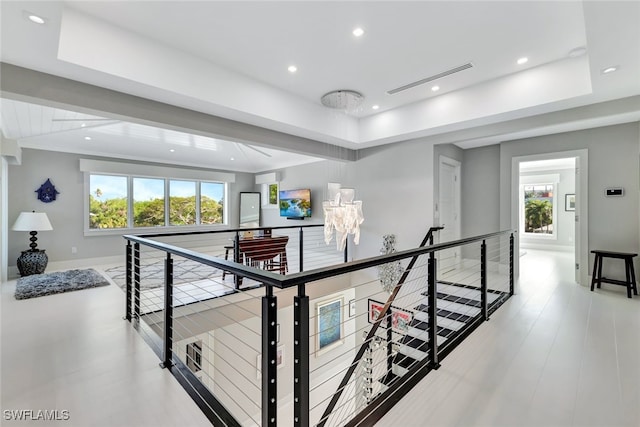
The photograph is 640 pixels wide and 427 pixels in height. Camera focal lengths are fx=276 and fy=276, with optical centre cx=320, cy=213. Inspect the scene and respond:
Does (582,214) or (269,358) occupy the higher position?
(582,214)

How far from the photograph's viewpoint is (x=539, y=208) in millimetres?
8805

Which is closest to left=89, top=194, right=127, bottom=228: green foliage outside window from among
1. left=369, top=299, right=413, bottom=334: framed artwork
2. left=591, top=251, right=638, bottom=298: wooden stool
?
left=369, top=299, right=413, bottom=334: framed artwork

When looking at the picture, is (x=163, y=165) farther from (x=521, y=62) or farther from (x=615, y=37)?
(x=615, y=37)

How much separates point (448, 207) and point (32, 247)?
7.96 meters

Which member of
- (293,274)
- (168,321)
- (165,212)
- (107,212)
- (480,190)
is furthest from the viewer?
(165,212)

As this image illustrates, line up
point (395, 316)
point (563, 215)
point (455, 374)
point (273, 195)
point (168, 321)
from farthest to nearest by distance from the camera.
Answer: point (273, 195) → point (563, 215) → point (395, 316) → point (168, 321) → point (455, 374)

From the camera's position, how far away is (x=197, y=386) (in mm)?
1789

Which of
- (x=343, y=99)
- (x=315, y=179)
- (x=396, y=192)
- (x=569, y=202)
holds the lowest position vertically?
(x=569, y=202)

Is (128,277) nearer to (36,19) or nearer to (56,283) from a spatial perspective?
(36,19)

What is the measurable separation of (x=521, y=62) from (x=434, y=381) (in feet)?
11.5

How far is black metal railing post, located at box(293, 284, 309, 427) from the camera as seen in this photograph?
47.0 inches

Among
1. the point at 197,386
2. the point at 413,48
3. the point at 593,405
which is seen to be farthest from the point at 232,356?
the point at 413,48
